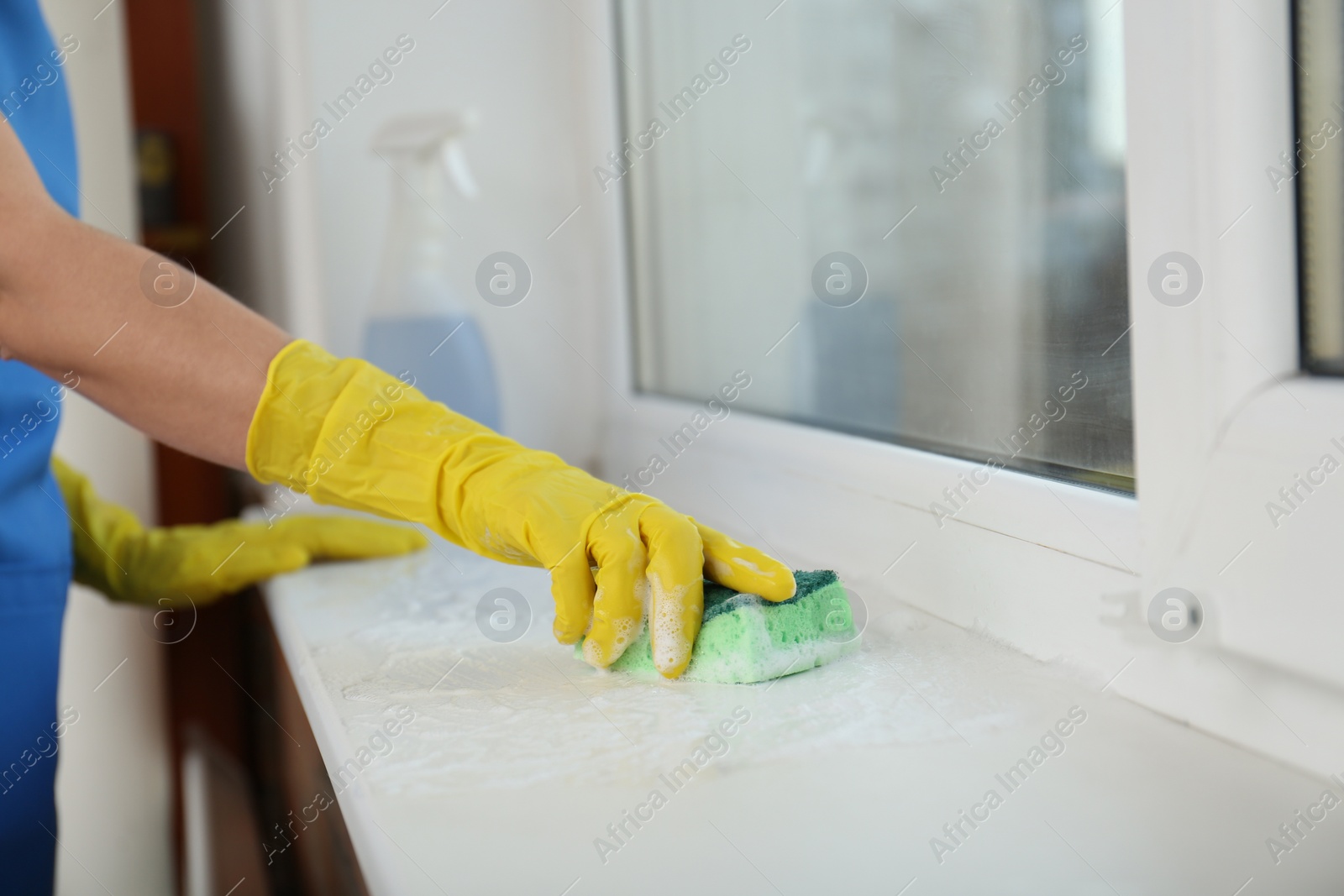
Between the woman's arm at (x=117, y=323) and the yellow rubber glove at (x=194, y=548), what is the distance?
16.7 inches

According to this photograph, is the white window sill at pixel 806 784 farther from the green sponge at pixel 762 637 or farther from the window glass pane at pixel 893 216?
the window glass pane at pixel 893 216

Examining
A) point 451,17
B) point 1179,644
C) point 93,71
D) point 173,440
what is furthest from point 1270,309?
point 93,71

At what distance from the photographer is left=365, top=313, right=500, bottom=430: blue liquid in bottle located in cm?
141

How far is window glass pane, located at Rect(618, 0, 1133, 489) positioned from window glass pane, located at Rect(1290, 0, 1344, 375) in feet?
0.45

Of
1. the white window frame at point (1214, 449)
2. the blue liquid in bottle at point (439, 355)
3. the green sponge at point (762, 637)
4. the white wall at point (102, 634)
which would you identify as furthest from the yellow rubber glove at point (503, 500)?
the white wall at point (102, 634)

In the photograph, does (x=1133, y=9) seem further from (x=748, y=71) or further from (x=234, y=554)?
(x=234, y=554)

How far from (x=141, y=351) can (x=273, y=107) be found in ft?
2.73

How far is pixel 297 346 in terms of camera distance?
838 millimetres

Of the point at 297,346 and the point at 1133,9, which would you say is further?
the point at 297,346

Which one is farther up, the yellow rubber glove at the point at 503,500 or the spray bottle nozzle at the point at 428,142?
the spray bottle nozzle at the point at 428,142

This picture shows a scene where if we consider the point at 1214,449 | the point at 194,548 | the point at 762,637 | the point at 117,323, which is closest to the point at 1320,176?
the point at 1214,449

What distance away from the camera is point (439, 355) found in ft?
4.64

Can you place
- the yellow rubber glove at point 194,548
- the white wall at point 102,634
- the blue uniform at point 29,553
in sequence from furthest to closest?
the white wall at point 102,634
the yellow rubber glove at point 194,548
the blue uniform at point 29,553

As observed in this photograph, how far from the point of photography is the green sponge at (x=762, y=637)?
721 millimetres
